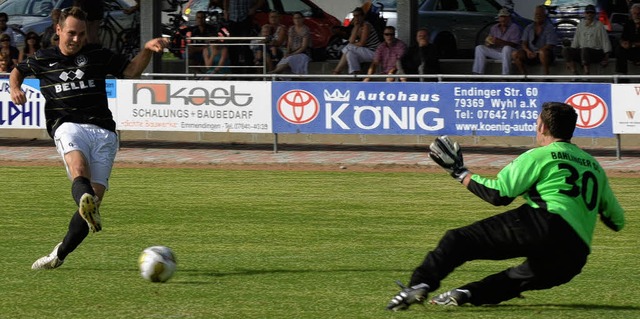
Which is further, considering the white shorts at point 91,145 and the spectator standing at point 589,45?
the spectator standing at point 589,45

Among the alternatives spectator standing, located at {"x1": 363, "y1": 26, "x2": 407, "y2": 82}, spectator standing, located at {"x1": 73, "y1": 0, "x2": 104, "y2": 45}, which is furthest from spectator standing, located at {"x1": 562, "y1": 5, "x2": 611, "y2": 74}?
spectator standing, located at {"x1": 73, "y1": 0, "x2": 104, "y2": 45}

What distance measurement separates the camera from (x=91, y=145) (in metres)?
9.48

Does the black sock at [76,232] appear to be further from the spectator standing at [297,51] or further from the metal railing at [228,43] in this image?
the spectator standing at [297,51]

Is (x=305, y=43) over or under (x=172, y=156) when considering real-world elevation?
over

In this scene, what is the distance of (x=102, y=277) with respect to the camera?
9375mm

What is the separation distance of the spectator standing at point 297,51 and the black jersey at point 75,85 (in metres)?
13.9

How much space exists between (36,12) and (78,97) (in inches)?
738

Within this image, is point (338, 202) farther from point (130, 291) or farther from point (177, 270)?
point (130, 291)

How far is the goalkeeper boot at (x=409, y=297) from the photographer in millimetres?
7527

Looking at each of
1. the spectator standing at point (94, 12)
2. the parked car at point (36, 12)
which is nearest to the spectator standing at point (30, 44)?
the spectator standing at point (94, 12)

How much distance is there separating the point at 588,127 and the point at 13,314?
40.5 ft

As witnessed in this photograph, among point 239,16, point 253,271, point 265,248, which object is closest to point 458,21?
point 239,16

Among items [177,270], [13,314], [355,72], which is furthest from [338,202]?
[355,72]

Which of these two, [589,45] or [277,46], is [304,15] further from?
[589,45]
